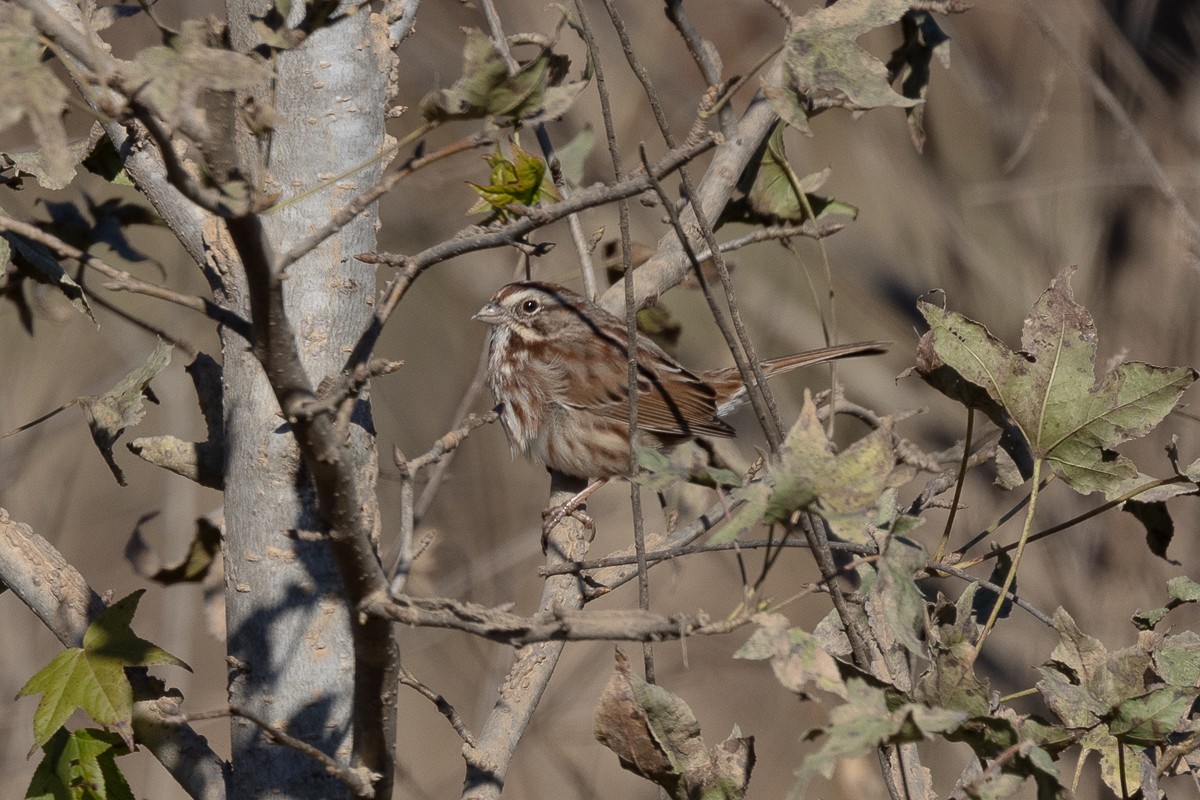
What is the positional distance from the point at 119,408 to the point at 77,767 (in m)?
0.69

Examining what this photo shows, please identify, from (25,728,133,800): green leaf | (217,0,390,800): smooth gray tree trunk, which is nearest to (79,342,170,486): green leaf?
(217,0,390,800): smooth gray tree trunk

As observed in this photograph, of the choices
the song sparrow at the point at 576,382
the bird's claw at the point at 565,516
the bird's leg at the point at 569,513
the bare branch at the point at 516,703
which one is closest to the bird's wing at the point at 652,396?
the song sparrow at the point at 576,382

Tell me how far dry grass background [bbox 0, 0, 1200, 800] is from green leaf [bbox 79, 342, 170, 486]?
2.84 m

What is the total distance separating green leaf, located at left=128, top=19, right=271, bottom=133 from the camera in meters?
0.99

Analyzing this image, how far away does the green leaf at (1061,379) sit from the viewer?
5.50 feet

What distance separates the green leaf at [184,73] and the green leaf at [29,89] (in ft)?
0.23

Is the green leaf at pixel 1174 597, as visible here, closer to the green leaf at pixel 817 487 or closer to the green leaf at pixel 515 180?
the green leaf at pixel 817 487

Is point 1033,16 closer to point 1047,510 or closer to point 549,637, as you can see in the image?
point 1047,510

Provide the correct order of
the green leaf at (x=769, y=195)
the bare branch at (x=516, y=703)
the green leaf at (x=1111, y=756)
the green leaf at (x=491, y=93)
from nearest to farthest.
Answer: the green leaf at (x=491, y=93) → the green leaf at (x=1111, y=756) → the bare branch at (x=516, y=703) → the green leaf at (x=769, y=195)

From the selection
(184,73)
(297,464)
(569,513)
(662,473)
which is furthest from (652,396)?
(184,73)

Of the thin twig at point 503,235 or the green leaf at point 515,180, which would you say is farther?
the green leaf at point 515,180

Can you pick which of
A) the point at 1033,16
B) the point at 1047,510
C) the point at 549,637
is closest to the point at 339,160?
the point at 549,637

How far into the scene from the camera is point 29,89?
97 centimetres

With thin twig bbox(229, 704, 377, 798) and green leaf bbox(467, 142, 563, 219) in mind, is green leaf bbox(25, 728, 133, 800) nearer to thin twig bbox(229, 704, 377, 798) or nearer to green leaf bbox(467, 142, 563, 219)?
thin twig bbox(229, 704, 377, 798)
